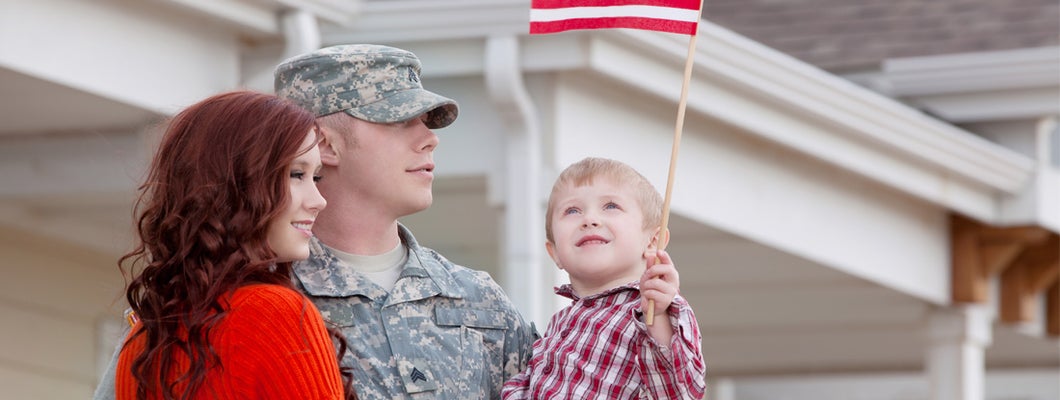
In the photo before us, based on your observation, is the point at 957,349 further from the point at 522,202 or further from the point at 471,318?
the point at 471,318

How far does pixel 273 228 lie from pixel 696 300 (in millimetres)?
8077

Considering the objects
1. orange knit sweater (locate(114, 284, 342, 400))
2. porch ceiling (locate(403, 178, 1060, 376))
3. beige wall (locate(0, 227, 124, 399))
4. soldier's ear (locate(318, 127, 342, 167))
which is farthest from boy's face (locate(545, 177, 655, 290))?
beige wall (locate(0, 227, 124, 399))

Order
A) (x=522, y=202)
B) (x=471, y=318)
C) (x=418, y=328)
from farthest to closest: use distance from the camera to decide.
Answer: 1. (x=522, y=202)
2. (x=471, y=318)
3. (x=418, y=328)

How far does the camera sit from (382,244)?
382 centimetres

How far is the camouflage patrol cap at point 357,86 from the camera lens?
12.3ft

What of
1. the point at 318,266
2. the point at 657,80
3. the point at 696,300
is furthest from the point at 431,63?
the point at 696,300

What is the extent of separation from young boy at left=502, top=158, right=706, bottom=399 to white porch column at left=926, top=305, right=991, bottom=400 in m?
6.07

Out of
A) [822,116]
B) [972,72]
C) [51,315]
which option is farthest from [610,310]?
[51,315]

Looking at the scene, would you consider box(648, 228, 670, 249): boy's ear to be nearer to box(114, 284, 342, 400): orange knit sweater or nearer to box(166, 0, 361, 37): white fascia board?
box(114, 284, 342, 400): orange knit sweater

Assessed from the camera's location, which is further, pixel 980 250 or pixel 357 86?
pixel 980 250

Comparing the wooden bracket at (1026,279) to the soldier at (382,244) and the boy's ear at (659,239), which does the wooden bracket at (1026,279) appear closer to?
the boy's ear at (659,239)

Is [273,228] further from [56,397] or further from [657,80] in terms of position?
[56,397]

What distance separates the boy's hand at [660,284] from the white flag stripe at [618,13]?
22.9 inches

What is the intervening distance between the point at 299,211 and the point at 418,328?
1.45ft
